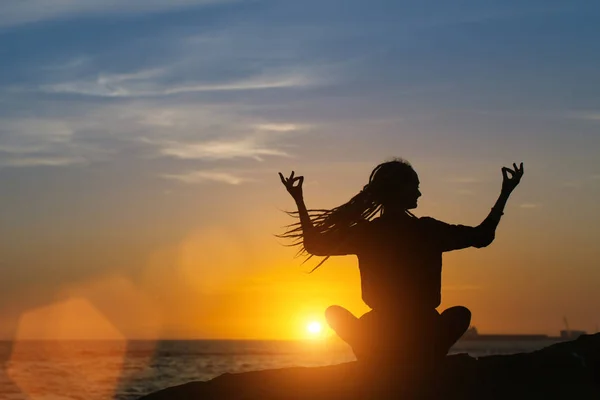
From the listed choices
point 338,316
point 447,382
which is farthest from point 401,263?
point 447,382

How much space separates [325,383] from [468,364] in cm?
152

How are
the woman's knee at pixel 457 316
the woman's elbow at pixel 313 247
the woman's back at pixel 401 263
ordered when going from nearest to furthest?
the woman's back at pixel 401 263
the woman's elbow at pixel 313 247
the woman's knee at pixel 457 316

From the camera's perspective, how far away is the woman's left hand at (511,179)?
854 cm

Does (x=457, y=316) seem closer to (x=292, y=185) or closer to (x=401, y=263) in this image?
(x=401, y=263)

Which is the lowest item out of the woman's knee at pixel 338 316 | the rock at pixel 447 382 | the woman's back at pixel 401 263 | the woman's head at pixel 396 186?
the rock at pixel 447 382

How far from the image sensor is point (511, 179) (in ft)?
28.1

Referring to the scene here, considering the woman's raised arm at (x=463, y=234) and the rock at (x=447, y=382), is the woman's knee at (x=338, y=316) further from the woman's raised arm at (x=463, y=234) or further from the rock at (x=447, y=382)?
the woman's raised arm at (x=463, y=234)

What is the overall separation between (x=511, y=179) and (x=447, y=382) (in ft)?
6.70

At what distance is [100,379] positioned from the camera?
52.5 m

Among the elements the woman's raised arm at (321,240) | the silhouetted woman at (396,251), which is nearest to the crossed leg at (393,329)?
the silhouetted woman at (396,251)

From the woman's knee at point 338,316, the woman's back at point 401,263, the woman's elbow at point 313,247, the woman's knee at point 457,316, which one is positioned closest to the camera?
the woman's back at point 401,263

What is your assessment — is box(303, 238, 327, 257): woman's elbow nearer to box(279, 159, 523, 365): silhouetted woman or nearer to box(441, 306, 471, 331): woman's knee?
box(279, 159, 523, 365): silhouetted woman

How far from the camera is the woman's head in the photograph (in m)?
8.41

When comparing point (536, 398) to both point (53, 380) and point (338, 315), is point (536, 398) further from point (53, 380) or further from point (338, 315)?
point (53, 380)
